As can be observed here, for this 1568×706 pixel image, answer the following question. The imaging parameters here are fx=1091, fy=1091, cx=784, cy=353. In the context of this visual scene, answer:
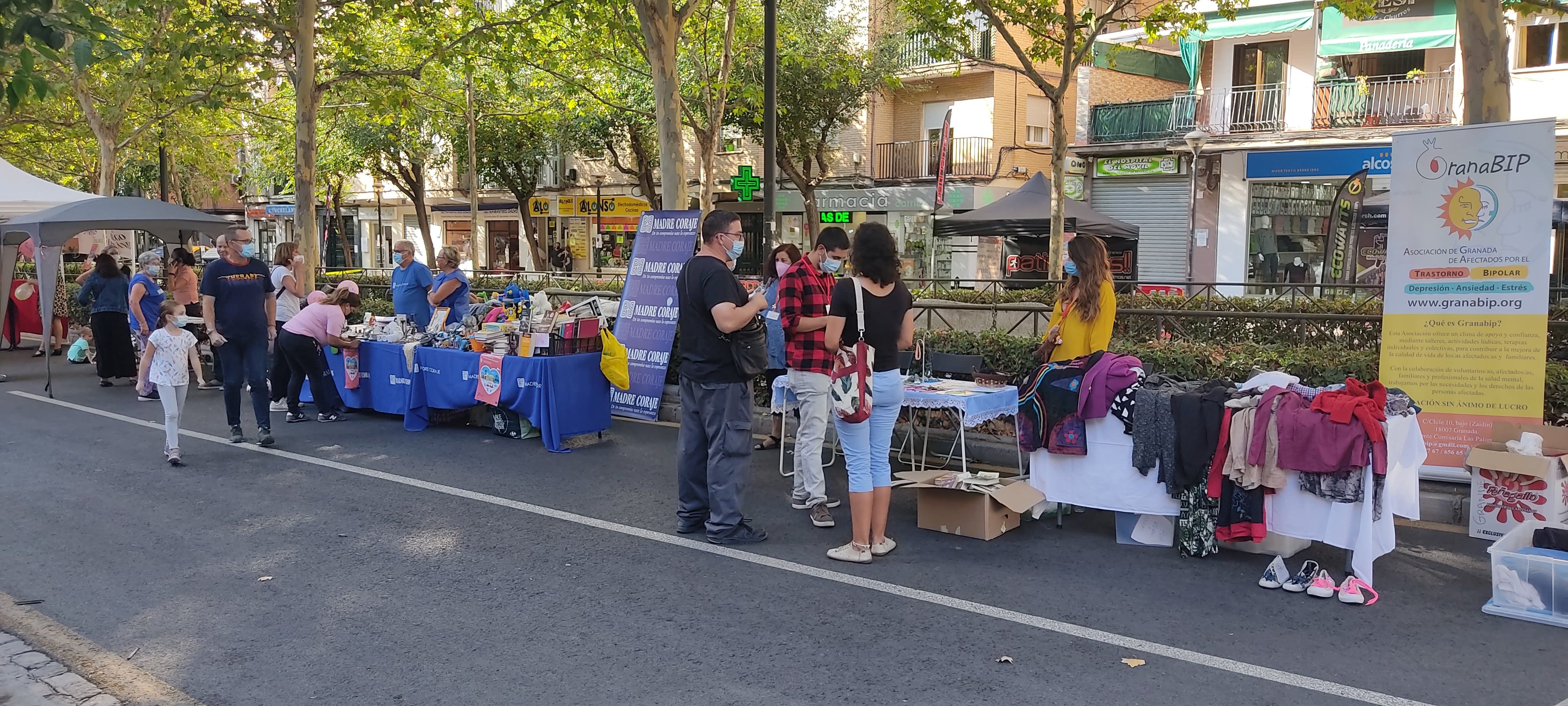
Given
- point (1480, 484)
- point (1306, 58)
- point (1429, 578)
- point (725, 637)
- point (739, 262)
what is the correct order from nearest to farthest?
point (725, 637) < point (1429, 578) < point (1480, 484) < point (1306, 58) < point (739, 262)

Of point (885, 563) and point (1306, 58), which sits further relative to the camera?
point (1306, 58)

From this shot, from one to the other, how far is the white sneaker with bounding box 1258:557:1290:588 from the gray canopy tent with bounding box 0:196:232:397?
13.1 m

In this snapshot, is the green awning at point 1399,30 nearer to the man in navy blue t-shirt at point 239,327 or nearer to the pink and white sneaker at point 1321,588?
the pink and white sneaker at point 1321,588

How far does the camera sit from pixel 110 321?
13805 mm

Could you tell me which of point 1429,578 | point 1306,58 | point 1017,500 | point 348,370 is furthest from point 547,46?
point 1429,578

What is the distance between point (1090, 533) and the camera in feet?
21.5

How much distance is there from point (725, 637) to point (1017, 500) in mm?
2351

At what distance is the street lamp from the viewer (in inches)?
917

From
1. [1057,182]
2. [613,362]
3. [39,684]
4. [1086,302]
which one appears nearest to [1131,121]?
[1057,182]

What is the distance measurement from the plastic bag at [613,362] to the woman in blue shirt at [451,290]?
79.0 inches

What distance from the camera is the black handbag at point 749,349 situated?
19.8ft

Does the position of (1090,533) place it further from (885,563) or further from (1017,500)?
(885,563)

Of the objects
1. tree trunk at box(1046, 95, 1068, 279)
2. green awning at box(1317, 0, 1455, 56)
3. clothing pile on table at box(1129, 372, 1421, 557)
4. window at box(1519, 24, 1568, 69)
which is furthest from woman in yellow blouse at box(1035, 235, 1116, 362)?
window at box(1519, 24, 1568, 69)

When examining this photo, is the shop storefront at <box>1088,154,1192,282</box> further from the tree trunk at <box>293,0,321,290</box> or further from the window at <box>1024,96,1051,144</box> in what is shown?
the tree trunk at <box>293,0,321,290</box>
